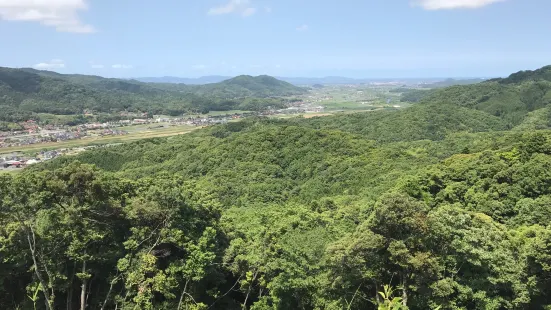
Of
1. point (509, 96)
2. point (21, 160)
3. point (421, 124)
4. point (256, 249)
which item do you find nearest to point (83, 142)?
point (21, 160)


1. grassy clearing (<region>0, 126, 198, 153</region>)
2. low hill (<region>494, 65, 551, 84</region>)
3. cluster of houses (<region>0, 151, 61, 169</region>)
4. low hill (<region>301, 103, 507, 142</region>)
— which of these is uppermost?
low hill (<region>494, 65, 551, 84</region>)

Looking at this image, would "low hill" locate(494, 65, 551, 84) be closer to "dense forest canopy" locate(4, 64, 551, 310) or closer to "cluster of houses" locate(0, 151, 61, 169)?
"dense forest canopy" locate(4, 64, 551, 310)

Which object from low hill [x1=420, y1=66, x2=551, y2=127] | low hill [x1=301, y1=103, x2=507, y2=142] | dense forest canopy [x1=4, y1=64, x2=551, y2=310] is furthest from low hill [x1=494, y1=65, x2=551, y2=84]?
dense forest canopy [x1=4, y1=64, x2=551, y2=310]

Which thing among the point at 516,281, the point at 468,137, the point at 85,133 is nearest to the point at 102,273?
the point at 516,281

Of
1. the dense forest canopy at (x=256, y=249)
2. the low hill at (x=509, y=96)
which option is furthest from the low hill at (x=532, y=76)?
the dense forest canopy at (x=256, y=249)

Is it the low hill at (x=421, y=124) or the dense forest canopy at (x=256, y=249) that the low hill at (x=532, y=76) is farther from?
the dense forest canopy at (x=256, y=249)

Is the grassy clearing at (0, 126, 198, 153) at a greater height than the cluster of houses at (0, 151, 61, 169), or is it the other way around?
the grassy clearing at (0, 126, 198, 153)

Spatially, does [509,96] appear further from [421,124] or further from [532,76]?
[421,124]

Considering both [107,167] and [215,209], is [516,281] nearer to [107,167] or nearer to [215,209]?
[215,209]

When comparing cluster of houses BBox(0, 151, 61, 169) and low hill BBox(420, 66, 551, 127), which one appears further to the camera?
low hill BBox(420, 66, 551, 127)

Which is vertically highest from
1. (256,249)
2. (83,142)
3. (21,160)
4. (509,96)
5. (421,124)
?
(509,96)

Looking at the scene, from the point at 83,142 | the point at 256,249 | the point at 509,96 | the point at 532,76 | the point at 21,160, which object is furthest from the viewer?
the point at 532,76
